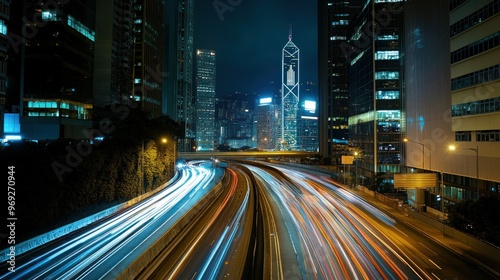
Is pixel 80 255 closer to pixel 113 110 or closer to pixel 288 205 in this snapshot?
pixel 288 205

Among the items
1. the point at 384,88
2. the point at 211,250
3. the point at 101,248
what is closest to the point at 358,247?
the point at 211,250

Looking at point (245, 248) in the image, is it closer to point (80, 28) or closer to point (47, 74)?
point (47, 74)

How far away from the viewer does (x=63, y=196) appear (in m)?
24.7

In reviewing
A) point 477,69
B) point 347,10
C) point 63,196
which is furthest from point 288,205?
point 347,10

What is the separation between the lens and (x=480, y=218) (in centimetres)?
2462

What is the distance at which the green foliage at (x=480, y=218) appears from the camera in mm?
23641

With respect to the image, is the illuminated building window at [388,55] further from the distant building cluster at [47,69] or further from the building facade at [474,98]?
the distant building cluster at [47,69]

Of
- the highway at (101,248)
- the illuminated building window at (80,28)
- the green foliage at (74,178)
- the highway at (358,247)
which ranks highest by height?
the illuminated building window at (80,28)

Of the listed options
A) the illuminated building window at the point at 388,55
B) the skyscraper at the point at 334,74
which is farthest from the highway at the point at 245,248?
the skyscraper at the point at 334,74

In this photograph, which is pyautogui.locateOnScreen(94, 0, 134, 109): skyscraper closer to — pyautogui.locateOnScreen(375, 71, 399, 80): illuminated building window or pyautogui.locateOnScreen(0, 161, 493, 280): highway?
pyautogui.locateOnScreen(0, 161, 493, 280): highway

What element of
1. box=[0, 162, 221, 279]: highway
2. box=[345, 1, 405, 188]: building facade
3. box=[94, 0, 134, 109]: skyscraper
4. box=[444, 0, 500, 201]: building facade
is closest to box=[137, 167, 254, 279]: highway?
box=[0, 162, 221, 279]: highway

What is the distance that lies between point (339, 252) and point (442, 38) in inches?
1422

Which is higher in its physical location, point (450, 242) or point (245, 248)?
point (245, 248)

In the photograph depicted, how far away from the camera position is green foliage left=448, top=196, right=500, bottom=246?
2364 centimetres
